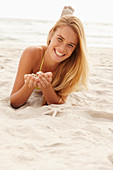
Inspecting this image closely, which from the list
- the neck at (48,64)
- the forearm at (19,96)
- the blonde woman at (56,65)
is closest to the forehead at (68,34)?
the blonde woman at (56,65)

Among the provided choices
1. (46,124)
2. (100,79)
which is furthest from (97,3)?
(46,124)

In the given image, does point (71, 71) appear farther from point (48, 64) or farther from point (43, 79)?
point (43, 79)

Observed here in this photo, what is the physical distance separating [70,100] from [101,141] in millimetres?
1014

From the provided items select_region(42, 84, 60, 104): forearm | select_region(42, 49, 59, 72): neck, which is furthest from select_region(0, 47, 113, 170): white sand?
select_region(42, 49, 59, 72): neck

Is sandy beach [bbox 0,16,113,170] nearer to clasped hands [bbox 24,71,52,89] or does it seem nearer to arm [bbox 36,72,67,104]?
arm [bbox 36,72,67,104]

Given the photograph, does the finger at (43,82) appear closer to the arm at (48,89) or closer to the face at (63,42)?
the arm at (48,89)

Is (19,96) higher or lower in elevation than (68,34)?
lower

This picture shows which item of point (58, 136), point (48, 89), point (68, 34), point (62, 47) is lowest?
point (58, 136)

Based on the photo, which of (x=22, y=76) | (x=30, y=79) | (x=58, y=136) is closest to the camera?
(x=58, y=136)

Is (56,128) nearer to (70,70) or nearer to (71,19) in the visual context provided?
(70,70)

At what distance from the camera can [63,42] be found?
199 centimetres

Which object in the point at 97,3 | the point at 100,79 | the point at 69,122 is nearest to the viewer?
the point at 69,122

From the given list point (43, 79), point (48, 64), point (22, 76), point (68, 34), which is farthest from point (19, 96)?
point (68, 34)

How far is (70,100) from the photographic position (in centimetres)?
235
